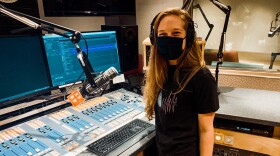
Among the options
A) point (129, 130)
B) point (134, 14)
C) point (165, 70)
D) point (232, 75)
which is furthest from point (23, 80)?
point (232, 75)

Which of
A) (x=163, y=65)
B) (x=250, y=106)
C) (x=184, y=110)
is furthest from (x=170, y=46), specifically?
(x=250, y=106)

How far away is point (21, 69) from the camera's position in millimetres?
1225

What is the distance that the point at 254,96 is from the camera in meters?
1.53

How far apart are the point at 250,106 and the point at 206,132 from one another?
1.50 ft

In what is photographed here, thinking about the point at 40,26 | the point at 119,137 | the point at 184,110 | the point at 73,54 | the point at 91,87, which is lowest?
the point at 119,137

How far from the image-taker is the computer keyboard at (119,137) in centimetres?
100

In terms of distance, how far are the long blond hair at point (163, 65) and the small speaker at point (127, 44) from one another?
672 millimetres

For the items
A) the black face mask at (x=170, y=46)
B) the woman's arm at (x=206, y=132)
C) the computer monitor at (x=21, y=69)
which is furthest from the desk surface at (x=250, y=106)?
the computer monitor at (x=21, y=69)

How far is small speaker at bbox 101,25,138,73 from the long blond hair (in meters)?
0.67

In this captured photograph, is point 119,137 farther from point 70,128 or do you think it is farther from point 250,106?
point 250,106

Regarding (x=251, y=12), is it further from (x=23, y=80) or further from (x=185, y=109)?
(x=23, y=80)

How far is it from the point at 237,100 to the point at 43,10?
1.45 meters

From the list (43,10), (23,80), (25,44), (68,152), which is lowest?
(68,152)

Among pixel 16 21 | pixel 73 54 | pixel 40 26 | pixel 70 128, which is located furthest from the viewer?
pixel 73 54
